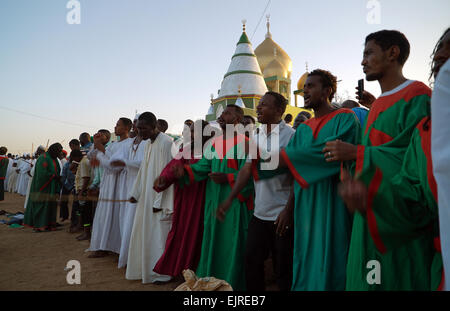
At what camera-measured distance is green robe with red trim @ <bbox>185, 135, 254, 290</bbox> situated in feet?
10.7

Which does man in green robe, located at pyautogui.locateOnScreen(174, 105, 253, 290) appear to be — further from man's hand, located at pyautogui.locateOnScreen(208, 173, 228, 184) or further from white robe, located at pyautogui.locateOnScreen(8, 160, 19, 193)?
white robe, located at pyautogui.locateOnScreen(8, 160, 19, 193)

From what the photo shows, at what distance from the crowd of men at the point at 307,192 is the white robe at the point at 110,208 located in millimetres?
21

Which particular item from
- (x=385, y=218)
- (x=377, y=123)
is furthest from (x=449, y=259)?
(x=377, y=123)

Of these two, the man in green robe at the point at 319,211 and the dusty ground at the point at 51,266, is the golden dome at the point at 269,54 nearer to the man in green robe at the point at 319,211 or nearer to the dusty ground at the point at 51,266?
the dusty ground at the point at 51,266

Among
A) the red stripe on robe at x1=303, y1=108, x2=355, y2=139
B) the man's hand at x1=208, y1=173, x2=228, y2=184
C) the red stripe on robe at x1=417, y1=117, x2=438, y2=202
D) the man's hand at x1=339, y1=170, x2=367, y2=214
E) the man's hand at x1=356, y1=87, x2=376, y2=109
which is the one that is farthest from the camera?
the man's hand at x1=208, y1=173, x2=228, y2=184

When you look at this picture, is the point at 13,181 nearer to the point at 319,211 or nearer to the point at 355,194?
the point at 319,211

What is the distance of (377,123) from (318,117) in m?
0.70

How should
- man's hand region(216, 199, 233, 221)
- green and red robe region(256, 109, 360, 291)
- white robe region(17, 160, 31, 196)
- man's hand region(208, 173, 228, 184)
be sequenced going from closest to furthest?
green and red robe region(256, 109, 360, 291) → man's hand region(216, 199, 233, 221) → man's hand region(208, 173, 228, 184) → white robe region(17, 160, 31, 196)

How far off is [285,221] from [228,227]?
99 centimetres

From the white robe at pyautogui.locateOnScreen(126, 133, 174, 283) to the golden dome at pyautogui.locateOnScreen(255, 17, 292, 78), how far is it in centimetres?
2835

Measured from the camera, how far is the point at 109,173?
5.54 metres

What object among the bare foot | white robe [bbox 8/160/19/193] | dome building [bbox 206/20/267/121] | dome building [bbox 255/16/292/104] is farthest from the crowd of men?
dome building [bbox 255/16/292/104]

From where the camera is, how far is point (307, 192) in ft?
7.82

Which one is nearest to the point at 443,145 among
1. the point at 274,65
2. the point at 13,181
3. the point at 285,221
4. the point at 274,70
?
the point at 285,221
